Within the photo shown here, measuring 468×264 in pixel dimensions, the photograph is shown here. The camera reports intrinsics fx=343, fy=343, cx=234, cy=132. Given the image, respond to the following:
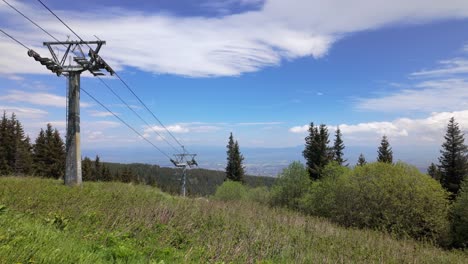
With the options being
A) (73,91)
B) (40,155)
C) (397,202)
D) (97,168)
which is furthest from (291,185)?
(97,168)

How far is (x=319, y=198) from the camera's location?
43.3 metres

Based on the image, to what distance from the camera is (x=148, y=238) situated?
7.44 metres

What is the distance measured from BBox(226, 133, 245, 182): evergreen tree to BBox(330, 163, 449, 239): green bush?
41342 millimetres

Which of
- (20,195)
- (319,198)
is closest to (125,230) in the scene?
(20,195)

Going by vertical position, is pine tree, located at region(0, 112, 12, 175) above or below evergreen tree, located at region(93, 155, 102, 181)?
above

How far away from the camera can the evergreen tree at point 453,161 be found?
4775cm

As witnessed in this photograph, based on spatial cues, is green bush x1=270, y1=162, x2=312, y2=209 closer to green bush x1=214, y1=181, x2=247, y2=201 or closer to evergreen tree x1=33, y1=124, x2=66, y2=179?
green bush x1=214, y1=181, x2=247, y2=201

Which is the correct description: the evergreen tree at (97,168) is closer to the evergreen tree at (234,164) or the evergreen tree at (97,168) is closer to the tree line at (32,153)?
the tree line at (32,153)

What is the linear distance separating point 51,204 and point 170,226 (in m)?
3.12

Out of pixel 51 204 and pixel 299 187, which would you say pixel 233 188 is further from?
pixel 51 204

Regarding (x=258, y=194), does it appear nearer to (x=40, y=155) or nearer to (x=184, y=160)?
(x=184, y=160)

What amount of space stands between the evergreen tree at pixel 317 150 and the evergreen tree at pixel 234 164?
19.6m

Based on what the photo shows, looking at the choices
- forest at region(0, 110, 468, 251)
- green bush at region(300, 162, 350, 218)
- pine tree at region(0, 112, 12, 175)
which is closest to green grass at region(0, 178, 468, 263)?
forest at region(0, 110, 468, 251)

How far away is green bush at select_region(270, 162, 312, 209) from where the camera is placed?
52.1 meters
